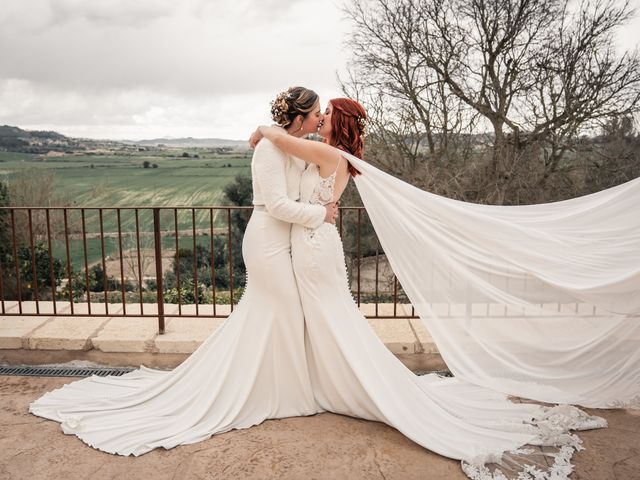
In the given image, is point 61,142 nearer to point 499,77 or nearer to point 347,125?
point 499,77

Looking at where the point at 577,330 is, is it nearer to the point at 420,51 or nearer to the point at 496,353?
the point at 496,353

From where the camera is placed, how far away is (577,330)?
116 inches

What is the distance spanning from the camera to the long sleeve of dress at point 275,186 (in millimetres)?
2840

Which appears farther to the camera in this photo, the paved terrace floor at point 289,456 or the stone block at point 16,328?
the stone block at point 16,328

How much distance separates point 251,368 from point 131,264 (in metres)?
15.6

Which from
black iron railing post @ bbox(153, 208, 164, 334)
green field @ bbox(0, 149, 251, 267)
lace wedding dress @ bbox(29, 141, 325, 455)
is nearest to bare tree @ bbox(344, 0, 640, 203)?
green field @ bbox(0, 149, 251, 267)

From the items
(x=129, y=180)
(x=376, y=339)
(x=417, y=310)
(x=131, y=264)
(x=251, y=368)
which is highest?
(x=129, y=180)

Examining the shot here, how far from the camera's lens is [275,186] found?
2.85 metres

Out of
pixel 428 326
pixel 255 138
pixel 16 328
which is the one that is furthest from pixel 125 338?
pixel 428 326

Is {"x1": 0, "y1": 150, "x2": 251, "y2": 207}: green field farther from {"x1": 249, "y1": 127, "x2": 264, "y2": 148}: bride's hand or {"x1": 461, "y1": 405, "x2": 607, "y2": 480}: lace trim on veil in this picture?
{"x1": 461, "y1": 405, "x2": 607, "y2": 480}: lace trim on veil

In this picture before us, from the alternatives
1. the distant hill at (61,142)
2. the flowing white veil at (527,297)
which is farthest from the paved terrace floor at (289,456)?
the distant hill at (61,142)

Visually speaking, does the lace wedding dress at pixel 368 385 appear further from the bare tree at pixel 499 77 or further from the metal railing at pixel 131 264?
the bare tree at pixel 499 77

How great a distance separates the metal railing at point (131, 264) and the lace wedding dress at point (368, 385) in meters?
0.82

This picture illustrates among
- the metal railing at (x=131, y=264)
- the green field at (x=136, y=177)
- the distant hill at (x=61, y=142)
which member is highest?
the distant hill at (x=61, y=142)
